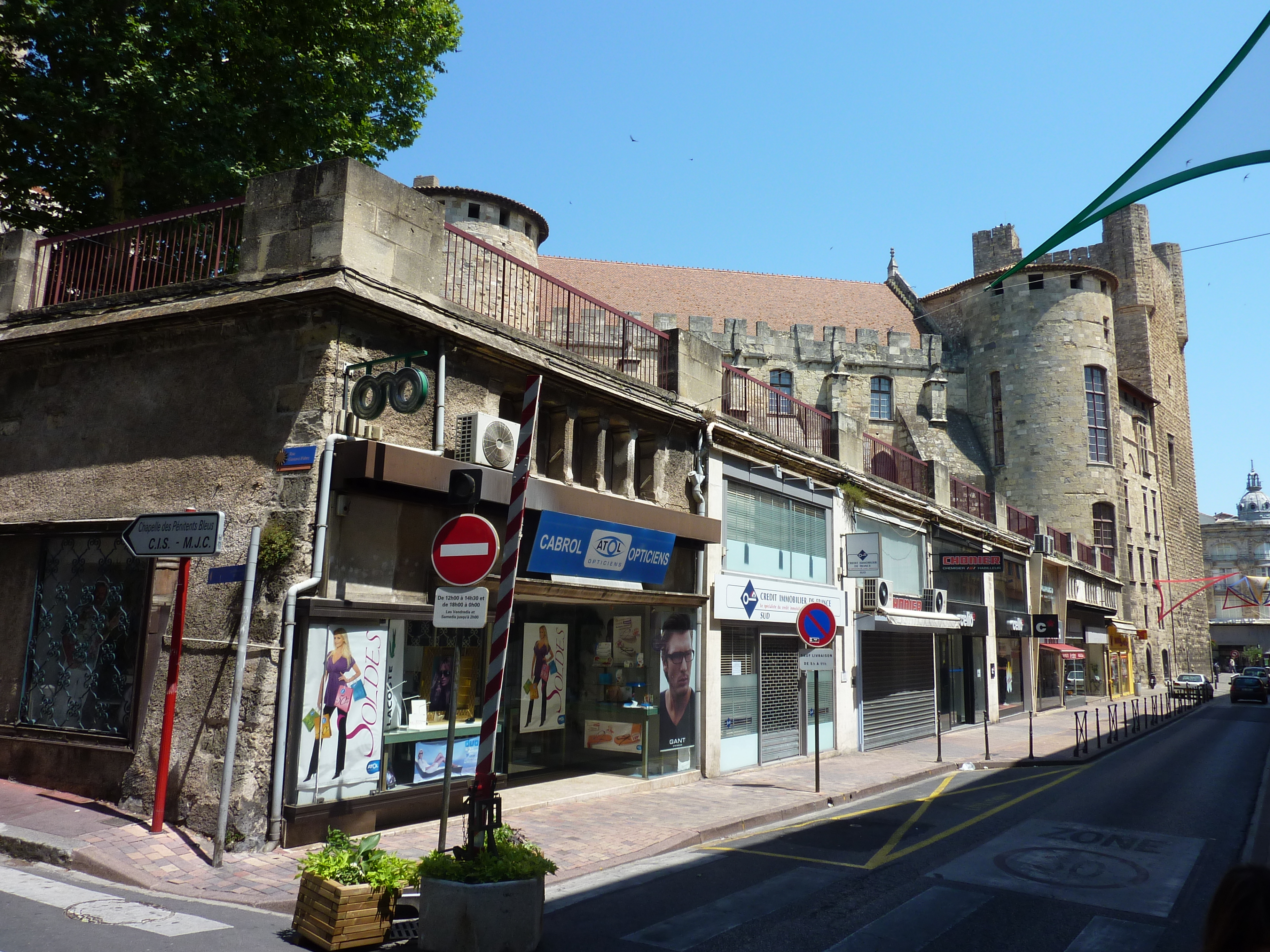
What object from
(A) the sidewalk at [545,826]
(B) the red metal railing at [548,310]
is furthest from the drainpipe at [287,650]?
(B) the red metal railing at [548,310]

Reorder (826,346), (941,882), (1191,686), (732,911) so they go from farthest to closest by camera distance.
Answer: (826,346), (1191,686), (941,882), (732,911)

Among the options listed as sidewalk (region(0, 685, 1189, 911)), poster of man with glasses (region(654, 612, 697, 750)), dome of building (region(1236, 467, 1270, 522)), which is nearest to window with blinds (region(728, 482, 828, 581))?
poster of man with glasses (region(654, 612, 697, 750))

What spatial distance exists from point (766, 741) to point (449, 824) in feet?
24.6

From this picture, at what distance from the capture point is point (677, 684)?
1338 centimetres

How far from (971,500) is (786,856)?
21.8m

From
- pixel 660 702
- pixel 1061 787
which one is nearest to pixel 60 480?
pixel 660 702

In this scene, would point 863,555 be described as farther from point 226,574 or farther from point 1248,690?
point 1248,690

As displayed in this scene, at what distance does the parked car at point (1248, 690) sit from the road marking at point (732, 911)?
4167 centimetres

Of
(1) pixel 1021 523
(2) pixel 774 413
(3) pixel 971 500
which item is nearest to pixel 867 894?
(2) pixel 774 413

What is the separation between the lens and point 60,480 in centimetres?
1016

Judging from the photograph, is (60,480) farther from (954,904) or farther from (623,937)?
(954,904)

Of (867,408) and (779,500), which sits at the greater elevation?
(867,408)

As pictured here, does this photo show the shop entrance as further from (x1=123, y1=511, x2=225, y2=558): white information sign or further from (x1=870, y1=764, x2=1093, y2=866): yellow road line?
(x1=123, y1=511, x2=225, y2=558): white information sign

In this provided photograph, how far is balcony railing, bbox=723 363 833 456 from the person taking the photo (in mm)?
16125
